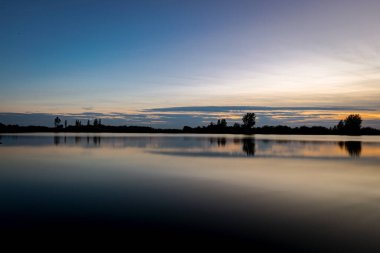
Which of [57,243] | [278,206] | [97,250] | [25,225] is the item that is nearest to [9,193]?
[25,225]

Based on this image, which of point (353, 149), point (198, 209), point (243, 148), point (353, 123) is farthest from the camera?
point (353, 123)

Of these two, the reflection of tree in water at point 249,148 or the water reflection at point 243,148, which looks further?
the reflection of tree in water at point 249,148

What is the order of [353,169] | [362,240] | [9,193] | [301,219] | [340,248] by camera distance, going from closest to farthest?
[340,248]
[362,240]
[301,219]
[9,193]
[353,169]

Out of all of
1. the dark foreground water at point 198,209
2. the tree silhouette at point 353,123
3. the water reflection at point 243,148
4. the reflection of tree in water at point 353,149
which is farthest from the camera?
the tree silhouette at point 353,123

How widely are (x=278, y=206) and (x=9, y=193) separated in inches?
384

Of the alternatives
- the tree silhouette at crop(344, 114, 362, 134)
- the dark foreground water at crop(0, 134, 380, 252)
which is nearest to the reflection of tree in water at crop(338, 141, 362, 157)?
the dark foreground water at crop(0, 134, 380, 252)

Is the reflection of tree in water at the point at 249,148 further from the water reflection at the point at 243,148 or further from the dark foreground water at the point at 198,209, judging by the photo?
the dark foreground water at the point at 198,209

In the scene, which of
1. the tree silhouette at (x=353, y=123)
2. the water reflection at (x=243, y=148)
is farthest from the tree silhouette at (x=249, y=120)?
the water reflection at (x=243, y=148)

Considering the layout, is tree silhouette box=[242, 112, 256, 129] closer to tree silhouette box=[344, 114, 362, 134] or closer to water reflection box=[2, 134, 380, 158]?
tree silhouette box=[344, 114, 362, 134]

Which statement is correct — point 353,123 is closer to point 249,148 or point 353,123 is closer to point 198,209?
point 249,148

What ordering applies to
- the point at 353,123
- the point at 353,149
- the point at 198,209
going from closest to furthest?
the point at 198,209 → the point at 353,149 → the point at 353,123

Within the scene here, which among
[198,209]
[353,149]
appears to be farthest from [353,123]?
[198,209]

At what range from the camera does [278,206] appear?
10516 mm

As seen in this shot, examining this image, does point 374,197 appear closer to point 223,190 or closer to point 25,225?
point 223,190
